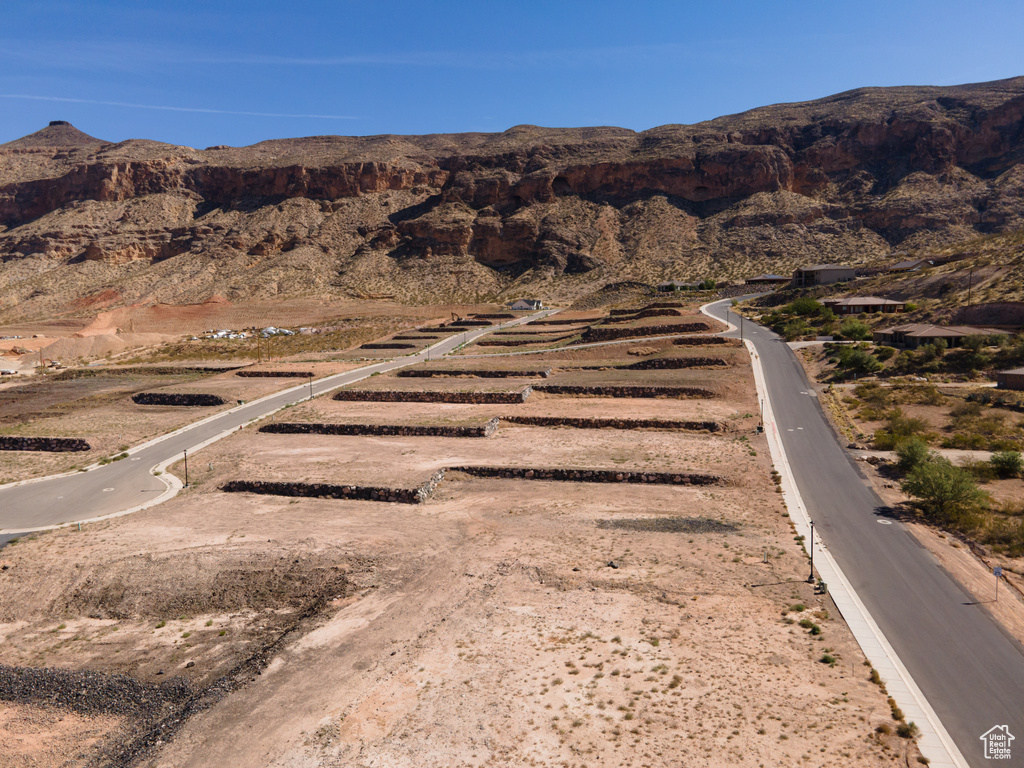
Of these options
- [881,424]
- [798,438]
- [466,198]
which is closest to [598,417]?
[798,438]

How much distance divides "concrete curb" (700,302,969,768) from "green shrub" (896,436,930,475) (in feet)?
15.5

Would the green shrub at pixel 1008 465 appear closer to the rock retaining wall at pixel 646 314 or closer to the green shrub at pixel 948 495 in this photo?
the green shrub at pixel 948 495

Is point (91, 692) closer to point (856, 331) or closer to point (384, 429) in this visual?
point (384, 429)

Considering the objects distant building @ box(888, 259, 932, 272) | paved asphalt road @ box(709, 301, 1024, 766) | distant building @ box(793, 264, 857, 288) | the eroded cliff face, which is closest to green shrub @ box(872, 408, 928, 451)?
paved asphalt road @ box(709, 301, 1024, 766)

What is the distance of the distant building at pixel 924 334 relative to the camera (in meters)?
38.8

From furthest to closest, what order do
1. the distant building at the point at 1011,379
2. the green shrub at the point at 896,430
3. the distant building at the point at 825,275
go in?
the distant building at the point at 825,275, the distant building at the point at 1011,379, the green shrub at the point at 896,430

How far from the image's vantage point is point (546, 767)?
30.1ft

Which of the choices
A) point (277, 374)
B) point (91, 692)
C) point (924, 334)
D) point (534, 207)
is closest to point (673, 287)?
point (534, 207)

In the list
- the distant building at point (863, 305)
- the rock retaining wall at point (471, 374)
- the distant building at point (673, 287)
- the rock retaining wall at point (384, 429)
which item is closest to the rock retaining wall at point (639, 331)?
the distant building at point (863, 305)

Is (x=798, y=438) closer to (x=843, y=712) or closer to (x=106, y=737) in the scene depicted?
(x=843, y=712)

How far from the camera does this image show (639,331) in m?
52.4

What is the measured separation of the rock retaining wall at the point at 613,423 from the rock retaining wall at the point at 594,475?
684 cm

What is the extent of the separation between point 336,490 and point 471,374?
853 inches

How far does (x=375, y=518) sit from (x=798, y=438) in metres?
17.5
